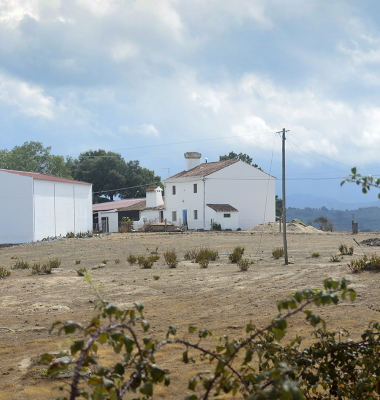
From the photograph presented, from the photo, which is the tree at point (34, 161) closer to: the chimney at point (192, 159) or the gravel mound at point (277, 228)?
the chimney at point (192, 159)

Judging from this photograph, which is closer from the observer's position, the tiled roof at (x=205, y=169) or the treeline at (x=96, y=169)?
the tiled roof at (x=205, y=169)

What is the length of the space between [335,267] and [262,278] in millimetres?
3023

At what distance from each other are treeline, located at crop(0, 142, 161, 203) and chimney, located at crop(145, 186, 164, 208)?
56.2 feet

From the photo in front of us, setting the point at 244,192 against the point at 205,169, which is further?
the point at 205,169

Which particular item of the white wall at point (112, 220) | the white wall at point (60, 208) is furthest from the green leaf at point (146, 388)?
the white wall at point (112, 220)

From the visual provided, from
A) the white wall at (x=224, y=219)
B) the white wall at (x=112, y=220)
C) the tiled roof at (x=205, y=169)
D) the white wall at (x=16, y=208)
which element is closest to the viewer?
the white wall at (x=16, y=208)

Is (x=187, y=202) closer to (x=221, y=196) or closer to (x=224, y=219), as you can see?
(x=221, y=196)

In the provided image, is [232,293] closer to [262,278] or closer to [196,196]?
[262,278]

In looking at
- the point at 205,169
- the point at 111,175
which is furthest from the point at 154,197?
the point at 111,175

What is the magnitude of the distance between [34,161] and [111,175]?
13011mm

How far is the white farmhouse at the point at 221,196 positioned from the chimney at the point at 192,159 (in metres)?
2.21

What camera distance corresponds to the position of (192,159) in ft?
168

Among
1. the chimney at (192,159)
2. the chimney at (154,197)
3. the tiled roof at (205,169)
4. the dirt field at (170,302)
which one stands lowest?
the dirt field at (170,302)

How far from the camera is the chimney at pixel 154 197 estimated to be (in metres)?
51.2
